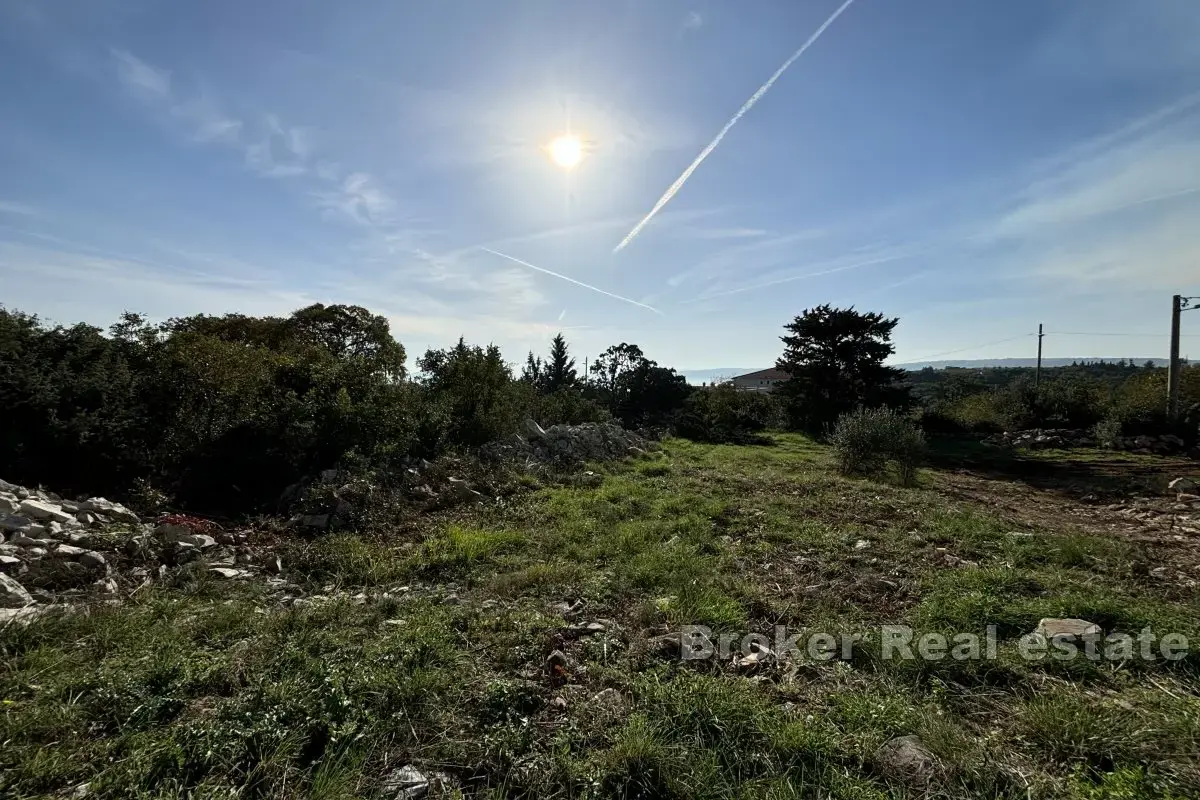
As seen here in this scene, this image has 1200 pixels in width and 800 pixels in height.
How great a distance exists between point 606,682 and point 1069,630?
2.79m

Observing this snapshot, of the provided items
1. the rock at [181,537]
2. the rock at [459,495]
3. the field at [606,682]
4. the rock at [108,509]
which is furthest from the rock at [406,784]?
the rock at [459,495]

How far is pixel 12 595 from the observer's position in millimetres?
3160

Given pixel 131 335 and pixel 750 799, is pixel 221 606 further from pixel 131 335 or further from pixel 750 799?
pixel 131 335

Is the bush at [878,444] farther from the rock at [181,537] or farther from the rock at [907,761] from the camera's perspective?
the rock at [181,537]

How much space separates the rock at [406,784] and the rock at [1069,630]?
11.4 feet

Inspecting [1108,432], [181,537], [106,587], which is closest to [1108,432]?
[1108,432]

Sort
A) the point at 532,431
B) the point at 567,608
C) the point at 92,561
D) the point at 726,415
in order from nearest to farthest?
the point at 567,608, the point at 92,561, the point at 532,431, the point at 726,415

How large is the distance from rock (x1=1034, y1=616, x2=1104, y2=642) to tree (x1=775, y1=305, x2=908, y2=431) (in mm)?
17873

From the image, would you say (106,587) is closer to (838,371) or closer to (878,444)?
(878,444)

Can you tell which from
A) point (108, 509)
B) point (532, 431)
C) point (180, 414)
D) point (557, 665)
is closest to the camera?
point (557, 665)

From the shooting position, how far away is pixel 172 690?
94.3 inches

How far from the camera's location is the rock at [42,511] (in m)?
4.18

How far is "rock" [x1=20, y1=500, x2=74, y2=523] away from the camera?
4.18m

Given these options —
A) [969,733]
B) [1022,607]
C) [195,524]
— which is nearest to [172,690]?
[195,524]
